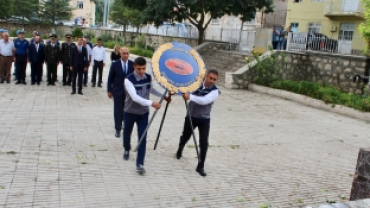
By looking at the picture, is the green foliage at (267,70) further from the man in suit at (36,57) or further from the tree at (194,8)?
the man in suit at (36,57)

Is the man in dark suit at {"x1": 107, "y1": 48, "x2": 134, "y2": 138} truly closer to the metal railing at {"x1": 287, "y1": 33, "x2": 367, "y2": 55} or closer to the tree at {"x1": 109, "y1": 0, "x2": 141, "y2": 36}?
the metal railing at {"x1": 287, "y1": 33, "x2": 367, "y2": 55}

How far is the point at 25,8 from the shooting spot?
4612cm

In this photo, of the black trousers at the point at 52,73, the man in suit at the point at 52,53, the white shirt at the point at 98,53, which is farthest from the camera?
the white shirt at the point at 98,53

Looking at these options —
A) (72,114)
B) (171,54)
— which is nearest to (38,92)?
(72,114)

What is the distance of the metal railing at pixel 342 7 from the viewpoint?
78.7 feet

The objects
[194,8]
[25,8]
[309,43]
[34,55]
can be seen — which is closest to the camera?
[34,55]

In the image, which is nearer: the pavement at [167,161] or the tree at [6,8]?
the pavement at [167,161]

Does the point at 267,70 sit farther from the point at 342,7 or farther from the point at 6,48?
the point at 342,7

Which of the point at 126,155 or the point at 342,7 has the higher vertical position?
the point at 342,7

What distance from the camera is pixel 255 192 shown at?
18.1 ft

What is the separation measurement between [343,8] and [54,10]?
35.1m

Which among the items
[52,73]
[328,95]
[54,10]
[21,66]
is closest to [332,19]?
[328,95]

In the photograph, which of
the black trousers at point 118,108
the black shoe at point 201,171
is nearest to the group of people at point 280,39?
the black trousers at point 118,108

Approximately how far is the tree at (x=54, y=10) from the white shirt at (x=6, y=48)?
36.4m
